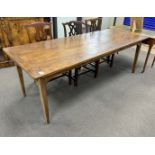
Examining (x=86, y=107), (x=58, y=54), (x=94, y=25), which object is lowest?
(x=86, y=107)

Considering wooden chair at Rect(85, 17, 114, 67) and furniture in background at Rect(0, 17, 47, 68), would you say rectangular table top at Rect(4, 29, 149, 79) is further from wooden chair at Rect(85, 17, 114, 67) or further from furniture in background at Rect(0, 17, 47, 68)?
furniture in background at Rect(0, 17, 47, 68)

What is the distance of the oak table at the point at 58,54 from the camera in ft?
4.77

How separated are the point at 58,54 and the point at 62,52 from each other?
77mm

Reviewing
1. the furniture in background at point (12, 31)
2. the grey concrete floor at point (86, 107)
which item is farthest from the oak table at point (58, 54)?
the furniture in background at point (12, 31)

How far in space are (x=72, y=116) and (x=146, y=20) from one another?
12.3 ft

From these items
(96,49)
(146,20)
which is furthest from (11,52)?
(146,20)

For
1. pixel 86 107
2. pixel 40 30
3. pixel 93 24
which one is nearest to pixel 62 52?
pixel 40 30

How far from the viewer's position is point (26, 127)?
175 cm

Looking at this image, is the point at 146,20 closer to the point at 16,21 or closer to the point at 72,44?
the point at 72,44

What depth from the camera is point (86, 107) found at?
2061 millimetres

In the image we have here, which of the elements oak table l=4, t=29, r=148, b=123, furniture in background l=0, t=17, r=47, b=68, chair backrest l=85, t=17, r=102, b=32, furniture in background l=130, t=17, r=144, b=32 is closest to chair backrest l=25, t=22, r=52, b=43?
oak table l=4, t=29, r=148, b=123

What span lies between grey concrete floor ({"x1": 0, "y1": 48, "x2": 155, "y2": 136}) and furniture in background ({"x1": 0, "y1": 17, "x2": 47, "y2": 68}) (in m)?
0.50

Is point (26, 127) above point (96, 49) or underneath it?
underneath

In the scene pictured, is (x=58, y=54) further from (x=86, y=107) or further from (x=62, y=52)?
(x=86, y=107)
